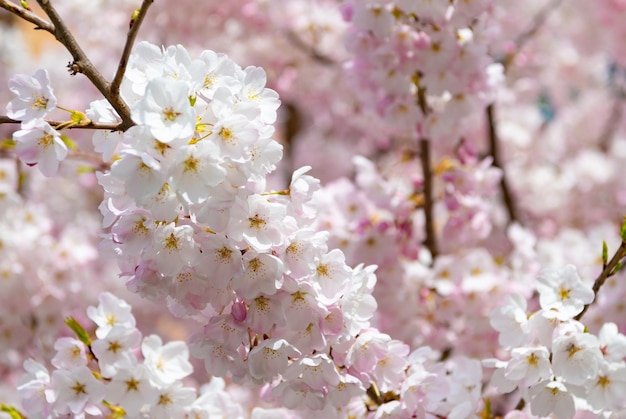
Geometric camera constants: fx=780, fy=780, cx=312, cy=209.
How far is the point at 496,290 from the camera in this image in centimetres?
190

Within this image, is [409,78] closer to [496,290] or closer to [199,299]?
[496,290]

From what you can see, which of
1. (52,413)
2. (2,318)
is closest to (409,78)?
(52,413)

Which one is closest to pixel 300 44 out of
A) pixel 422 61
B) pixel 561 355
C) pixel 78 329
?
pixel 422 61

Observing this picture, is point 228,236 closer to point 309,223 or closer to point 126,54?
point 309,223

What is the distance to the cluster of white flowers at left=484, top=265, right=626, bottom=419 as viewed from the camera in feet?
3.70

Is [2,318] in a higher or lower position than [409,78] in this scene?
lower

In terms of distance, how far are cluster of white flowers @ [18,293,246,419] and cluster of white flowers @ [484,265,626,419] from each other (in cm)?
49

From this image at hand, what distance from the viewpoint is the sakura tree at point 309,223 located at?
102cm

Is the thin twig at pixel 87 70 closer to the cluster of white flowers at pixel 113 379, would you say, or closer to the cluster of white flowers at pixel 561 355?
the cluster of white flowers at pixel 113 379

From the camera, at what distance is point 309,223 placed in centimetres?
112

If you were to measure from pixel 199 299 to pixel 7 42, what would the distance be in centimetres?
233

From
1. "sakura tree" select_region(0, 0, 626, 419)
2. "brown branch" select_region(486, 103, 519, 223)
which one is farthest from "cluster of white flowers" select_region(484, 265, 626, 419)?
"brown branch" select_region(486, 103, 519, 223)

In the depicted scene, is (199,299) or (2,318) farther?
(2,318)

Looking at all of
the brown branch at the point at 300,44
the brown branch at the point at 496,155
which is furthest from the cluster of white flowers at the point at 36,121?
the brown branch at the point at 300,44
